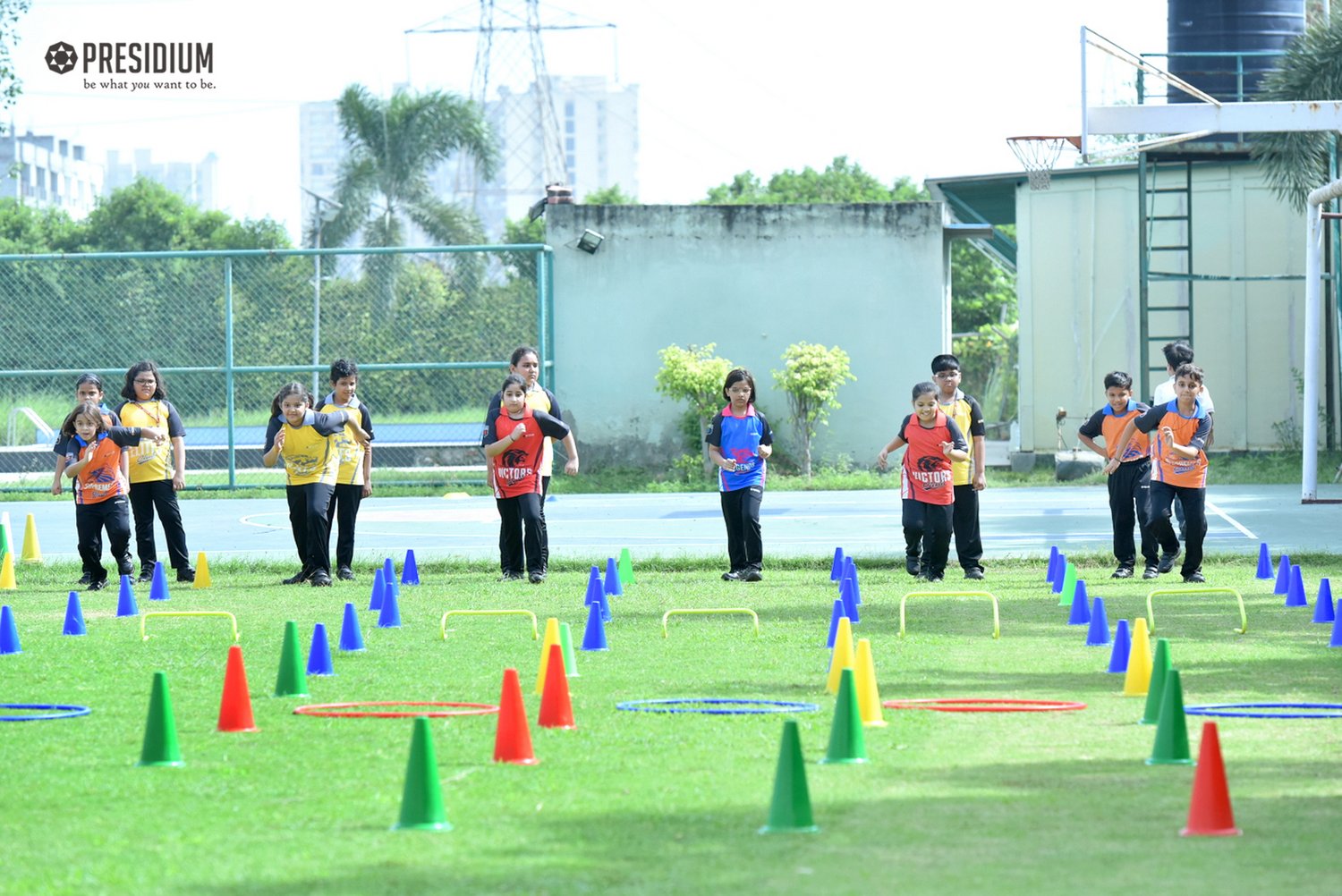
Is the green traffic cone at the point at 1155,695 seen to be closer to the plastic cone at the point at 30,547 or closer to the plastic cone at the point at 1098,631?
the plastic cone at the point at 1098,631

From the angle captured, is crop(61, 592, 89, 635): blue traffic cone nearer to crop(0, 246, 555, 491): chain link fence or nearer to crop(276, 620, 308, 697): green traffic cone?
crop(276, 620, 308, 697): green traffic cone

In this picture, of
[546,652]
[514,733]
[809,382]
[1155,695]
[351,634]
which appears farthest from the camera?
[809,382]

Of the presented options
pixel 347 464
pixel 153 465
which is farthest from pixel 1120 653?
pixel 153 465

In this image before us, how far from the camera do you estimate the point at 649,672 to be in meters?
9.34

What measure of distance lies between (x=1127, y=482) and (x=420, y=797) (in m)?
10.2

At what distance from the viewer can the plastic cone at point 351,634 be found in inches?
413

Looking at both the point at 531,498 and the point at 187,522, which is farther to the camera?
the point at 187,522

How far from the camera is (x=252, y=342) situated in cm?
3719

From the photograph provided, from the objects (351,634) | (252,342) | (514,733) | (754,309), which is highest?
(754,309)

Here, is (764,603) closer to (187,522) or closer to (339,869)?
(339,869)

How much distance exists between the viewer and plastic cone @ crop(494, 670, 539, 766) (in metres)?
6.71

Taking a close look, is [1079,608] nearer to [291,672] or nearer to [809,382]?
[291,672]

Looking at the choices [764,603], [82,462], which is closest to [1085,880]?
[764,603]

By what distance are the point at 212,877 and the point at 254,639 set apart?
6.09 metres
